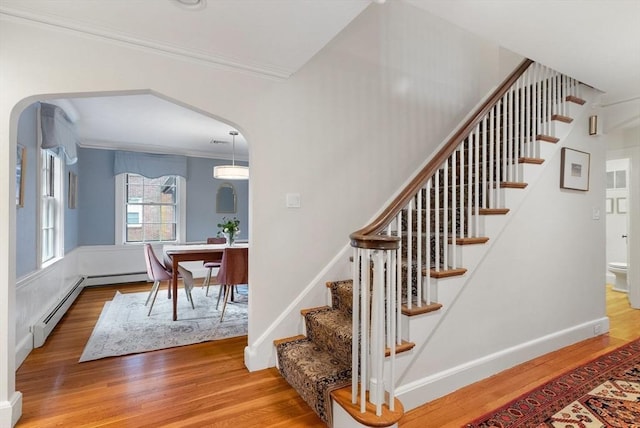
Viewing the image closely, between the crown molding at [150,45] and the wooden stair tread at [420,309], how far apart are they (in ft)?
6.47

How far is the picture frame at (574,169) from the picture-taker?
9.66 ft

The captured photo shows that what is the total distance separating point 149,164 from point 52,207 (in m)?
1.90

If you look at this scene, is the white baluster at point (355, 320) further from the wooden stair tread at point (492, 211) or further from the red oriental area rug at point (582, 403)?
the wooden stair tread at point (492, 211)

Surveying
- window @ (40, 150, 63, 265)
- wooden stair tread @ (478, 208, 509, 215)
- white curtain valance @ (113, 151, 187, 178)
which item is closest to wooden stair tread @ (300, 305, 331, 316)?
wooden stair tread @ (478, 208, 509, 215)

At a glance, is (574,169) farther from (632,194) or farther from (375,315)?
(375,315)

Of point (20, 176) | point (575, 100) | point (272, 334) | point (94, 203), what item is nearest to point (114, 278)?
point (94, 203)

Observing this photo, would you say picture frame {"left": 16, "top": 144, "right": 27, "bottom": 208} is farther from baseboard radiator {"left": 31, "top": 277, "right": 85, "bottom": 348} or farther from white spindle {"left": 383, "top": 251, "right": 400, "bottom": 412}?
white spindle {"left": 383, "top": 251, "right": 400, "bottom": 412}

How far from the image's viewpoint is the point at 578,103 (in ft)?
10.1

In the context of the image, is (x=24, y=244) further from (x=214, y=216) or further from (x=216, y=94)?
(x=214, y=216)

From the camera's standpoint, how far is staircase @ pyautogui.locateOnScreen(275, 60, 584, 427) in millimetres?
1673

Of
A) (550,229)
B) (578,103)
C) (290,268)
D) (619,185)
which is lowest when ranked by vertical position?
(290,268)

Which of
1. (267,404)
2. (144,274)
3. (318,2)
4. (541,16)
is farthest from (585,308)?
(144,274)

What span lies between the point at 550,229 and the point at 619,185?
13.4 ft

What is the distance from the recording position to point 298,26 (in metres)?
1.99
